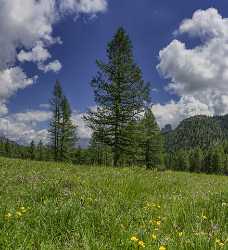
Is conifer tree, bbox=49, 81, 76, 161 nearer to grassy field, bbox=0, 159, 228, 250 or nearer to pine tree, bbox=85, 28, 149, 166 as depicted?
pine tree, bbox=85, 28, 149, 166

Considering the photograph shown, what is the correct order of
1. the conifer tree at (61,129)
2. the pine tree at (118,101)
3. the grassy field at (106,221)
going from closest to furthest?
the grassy field at (106,221), the pine tree at (118,101), the conifer tree at (61,129)

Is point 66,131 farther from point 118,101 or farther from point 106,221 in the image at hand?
point 106,221

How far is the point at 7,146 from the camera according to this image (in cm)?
17638

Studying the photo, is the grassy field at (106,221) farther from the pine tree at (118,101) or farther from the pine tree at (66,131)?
the pine tree at (66,131)

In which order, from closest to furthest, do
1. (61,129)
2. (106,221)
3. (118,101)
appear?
1. (106,221)
2. (118,101)
3. (61,129)

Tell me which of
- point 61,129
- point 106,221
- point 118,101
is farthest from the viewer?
point 61,129

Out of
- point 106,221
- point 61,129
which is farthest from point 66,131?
point 106,221

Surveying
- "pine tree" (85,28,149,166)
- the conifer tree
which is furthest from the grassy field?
the conifer tree

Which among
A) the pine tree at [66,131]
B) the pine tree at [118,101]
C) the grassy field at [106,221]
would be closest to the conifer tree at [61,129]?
the pine tree at [66,131]

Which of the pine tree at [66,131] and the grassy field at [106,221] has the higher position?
the pine tree at [66,131]

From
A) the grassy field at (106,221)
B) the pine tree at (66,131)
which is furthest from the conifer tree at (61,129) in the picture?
the grassy field at (106,221)

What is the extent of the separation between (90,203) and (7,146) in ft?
581

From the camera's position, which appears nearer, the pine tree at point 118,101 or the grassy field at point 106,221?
the grassy field at point 106,221

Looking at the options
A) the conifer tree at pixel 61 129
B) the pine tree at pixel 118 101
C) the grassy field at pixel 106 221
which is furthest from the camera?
the conifer tree at pixel 61 129
